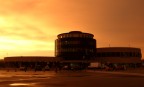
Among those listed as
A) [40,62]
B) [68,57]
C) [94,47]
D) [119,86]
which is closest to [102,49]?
[94,47]

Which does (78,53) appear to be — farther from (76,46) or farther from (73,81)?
(73,81)

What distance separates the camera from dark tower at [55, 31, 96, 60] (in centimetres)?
13562

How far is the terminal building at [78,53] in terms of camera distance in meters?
135

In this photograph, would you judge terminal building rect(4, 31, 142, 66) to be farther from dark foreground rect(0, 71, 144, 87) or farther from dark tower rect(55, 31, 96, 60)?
dark foreground rect(0, 71, 144, 87)

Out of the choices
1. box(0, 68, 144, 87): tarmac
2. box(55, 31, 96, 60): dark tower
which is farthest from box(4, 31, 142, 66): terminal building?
box(0, 68, 144, 87): tarmac

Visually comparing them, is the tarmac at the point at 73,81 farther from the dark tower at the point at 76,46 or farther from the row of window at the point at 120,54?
the row of window at the point at 120,54

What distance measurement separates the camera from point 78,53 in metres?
136

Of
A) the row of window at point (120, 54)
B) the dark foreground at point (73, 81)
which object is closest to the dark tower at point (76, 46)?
the row of window at point (120, 54)

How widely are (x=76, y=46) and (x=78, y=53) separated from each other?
3.23 metres

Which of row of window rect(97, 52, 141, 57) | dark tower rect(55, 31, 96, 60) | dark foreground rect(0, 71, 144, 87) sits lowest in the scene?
dark foreground rect(0, 71, 144, 87)

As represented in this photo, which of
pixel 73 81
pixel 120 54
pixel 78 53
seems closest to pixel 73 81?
pixel 73 81

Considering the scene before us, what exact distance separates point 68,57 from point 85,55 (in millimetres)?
7652

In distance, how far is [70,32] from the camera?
449ft

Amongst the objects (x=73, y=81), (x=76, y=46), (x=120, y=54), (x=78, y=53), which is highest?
(x=76, y=46)
